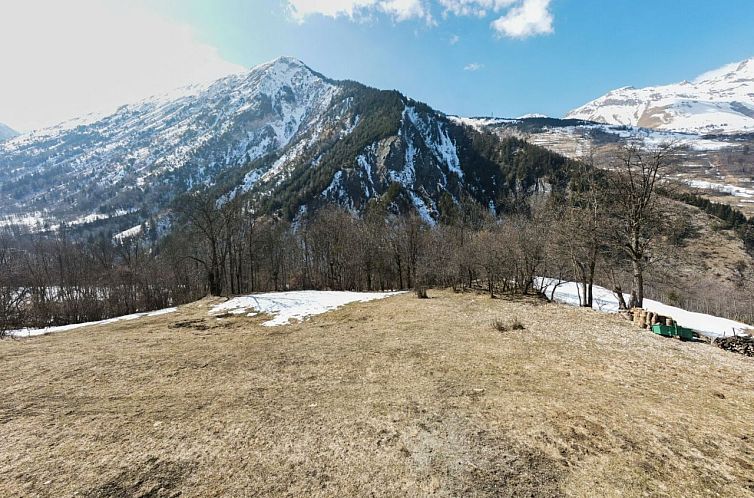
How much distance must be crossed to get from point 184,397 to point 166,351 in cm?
529

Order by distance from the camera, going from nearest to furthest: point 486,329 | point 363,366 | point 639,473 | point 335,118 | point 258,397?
point 639,473 → point 258,397 → point 363,366 → point 486,329 → point 335,118

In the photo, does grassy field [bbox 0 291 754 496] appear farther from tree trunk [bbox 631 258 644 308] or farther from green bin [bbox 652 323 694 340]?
tree trunk [bbox 631 258 644 308]

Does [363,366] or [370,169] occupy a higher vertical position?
[370,169]

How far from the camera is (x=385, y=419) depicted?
6832 millimetres

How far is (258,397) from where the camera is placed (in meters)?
8.08

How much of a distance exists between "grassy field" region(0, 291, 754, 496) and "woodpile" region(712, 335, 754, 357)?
1607 mm

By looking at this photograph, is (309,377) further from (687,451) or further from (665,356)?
(665,356)

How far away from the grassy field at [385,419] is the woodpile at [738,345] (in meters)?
1.61

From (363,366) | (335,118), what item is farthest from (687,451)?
(335,118)

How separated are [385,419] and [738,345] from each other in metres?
15.1

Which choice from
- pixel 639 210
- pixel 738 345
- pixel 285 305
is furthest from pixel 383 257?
pixel 738 345

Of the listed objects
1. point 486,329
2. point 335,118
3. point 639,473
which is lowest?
point 486,329

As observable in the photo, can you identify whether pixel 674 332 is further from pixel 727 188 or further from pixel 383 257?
pixel 727 188

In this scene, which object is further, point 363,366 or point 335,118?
point 335,118
